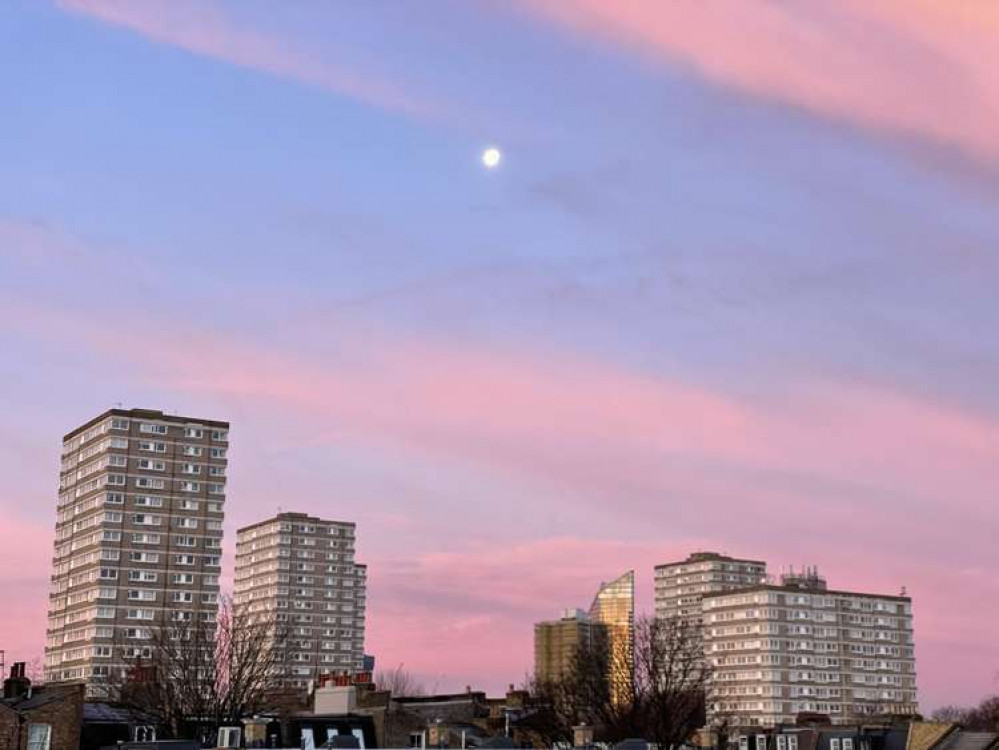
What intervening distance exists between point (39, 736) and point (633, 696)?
6464 centimetres

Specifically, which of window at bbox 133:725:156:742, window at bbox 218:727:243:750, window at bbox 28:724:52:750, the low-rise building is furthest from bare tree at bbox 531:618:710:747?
window at bbox 28:724:52:750

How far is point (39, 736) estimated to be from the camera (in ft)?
247

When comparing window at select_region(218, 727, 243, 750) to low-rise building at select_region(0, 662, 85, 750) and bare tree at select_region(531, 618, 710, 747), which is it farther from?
bare tree at select_region(531, 618, 710, 747)

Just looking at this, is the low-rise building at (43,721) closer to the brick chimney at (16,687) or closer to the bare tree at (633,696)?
the brick chimney at (16,687)

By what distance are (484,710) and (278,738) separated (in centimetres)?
5252

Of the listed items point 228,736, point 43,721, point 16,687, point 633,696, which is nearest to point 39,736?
point 43,721

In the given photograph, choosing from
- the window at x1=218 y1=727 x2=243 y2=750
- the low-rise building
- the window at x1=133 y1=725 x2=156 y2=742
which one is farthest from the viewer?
the window at x1=133 y1=725 x2=156 y2=742

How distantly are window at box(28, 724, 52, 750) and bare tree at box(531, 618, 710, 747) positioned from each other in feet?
175

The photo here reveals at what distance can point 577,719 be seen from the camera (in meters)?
127

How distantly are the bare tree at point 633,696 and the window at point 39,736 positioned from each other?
5338 cm

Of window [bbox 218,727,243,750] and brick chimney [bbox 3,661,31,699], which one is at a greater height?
brick chimney [bbox 3,661,31,699]

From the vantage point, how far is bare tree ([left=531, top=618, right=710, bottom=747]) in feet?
397

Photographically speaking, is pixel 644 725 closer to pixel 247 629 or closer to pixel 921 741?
pixel 921 741

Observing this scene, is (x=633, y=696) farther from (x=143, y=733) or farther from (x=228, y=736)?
(x=228, y=736)
